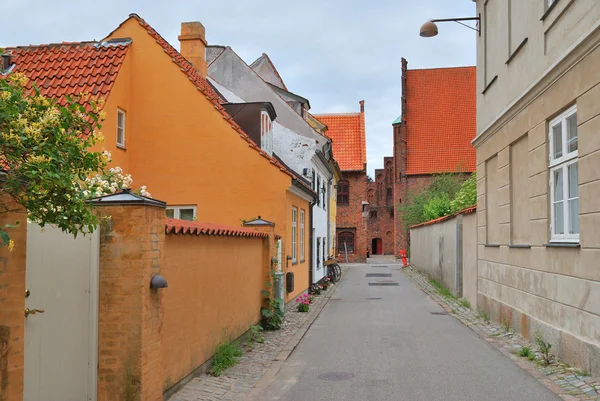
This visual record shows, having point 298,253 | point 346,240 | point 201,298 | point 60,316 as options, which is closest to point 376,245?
point 346,240

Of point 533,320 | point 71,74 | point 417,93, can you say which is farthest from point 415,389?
point 417,93

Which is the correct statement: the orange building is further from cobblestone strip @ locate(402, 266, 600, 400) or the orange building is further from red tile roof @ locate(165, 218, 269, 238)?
cobblestone strip @ locate(402, 266, 600, 400)

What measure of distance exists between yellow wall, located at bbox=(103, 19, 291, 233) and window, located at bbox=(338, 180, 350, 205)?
106 feet

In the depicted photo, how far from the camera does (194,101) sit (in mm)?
14250

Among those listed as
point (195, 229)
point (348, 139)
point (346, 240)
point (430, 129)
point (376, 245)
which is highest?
point (430, 129)

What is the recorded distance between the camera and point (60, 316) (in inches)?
208

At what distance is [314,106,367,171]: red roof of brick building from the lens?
45.0 meters

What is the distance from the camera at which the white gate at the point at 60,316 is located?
4996mm

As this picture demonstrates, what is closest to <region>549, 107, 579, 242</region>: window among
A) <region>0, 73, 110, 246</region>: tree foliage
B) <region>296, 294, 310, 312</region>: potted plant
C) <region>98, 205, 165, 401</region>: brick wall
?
<region>98, 205, 165, 401</region>: brick wall

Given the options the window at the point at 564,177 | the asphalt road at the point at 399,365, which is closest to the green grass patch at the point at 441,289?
the asphalt road at the point at 399,365

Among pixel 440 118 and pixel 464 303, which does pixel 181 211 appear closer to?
pixel 464 303

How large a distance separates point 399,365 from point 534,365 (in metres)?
1.90

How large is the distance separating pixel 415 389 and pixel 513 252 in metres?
4.93

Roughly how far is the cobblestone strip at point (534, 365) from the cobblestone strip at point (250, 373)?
3.47 m
